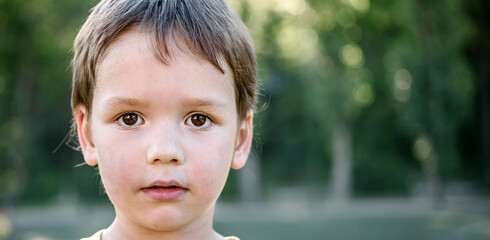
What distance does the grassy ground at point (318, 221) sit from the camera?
13.2 metres

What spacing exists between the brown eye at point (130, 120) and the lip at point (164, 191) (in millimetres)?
175

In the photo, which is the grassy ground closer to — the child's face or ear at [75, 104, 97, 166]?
ear at [75, 104, 97, 166]

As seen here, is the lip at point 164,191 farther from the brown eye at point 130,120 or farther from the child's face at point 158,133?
the brown eye at point 130,120

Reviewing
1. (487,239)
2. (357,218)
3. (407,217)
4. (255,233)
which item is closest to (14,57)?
(255,233)

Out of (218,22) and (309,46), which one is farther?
(309,46)

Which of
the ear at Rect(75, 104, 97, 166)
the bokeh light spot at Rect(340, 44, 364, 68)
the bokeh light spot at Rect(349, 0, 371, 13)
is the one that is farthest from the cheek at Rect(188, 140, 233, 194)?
the bokeh light spot at Rect(349, 0, 371, 13)

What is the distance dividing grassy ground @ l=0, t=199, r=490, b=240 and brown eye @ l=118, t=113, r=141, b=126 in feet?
36.1

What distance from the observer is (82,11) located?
22.1 meters

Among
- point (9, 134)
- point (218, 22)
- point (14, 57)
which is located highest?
point (14, 57)

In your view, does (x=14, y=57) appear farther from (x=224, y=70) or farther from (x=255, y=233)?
(x=224, y=70)

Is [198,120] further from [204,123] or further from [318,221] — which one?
[318,221]

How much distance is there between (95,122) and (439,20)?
19082mm

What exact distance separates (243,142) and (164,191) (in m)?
0.41

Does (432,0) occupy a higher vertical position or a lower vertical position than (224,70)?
higher
